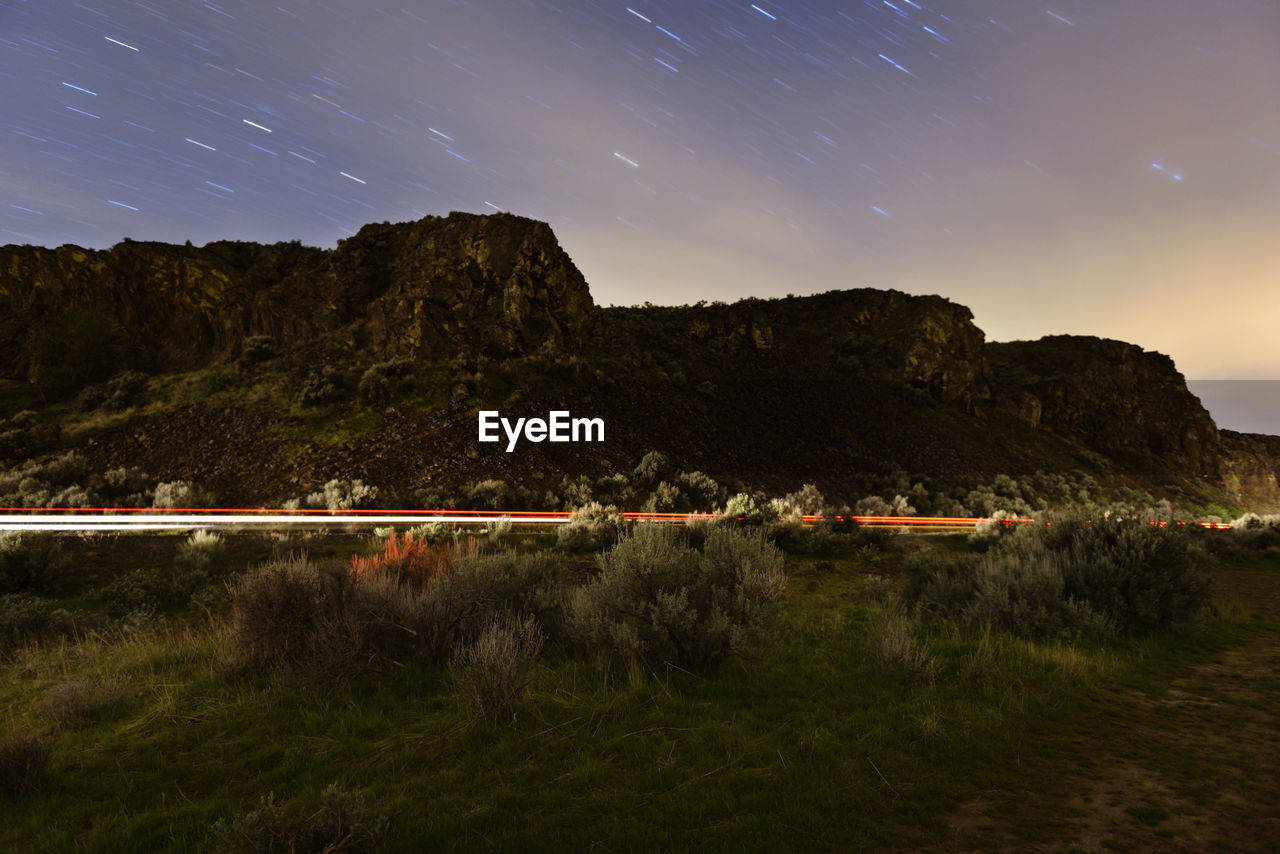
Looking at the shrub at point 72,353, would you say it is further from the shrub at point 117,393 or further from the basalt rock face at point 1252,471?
the basalt rock face at point 1252,471

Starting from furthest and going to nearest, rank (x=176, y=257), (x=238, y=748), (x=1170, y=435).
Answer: (x=1170, y=435) < (x=176, y=257) < (x=238, y=748)

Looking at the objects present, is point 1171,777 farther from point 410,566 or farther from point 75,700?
point 75,700

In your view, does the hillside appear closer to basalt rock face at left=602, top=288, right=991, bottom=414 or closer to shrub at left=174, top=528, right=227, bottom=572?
basalt rock face at left=602, top=288, right=991, bottom=414

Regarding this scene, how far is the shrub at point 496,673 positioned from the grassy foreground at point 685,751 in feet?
0.60

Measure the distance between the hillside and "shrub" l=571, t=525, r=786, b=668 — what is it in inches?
560

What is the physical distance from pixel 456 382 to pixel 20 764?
907 inches

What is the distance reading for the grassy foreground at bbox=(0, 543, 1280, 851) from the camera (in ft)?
13.6

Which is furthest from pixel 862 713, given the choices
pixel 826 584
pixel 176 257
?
pixel 176 257

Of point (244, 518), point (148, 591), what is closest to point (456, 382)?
point (244, 518)

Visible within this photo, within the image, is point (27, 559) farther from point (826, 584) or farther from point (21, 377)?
point (21, 377)

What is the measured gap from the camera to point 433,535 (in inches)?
607

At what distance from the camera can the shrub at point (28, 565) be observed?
11.0 m

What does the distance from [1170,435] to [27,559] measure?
6823 cm

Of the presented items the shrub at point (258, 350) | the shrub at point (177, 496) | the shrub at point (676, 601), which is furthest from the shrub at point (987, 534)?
the shrub at point (258, 350)
